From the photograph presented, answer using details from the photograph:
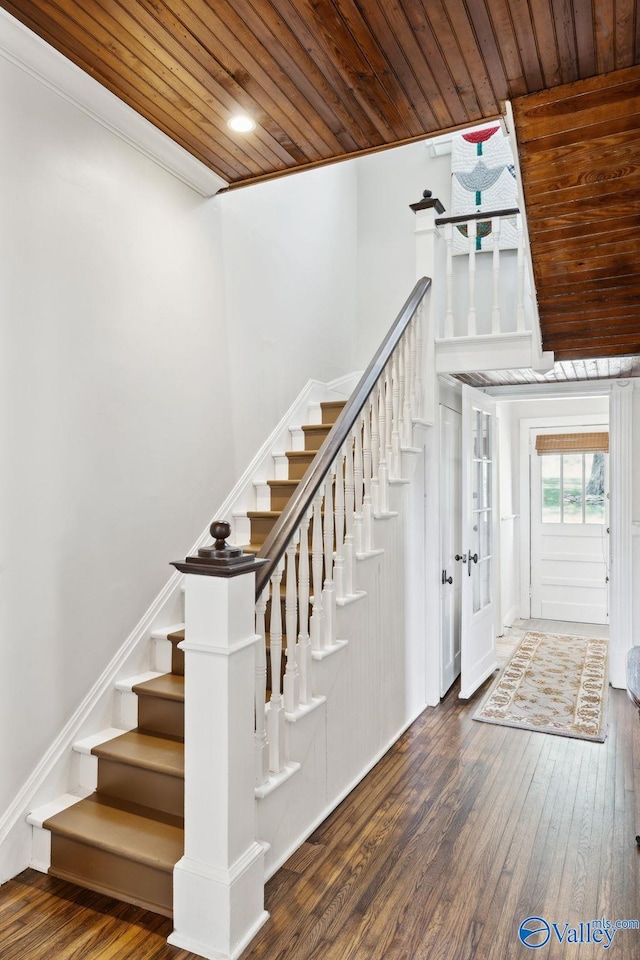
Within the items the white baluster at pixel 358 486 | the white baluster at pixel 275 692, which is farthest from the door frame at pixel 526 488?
the white baluster at pixel 275 692

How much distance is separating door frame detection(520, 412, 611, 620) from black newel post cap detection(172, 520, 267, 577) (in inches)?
210

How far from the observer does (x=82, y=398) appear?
252 cm

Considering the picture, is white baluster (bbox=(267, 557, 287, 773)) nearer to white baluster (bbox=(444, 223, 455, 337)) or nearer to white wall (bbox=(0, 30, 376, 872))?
white wall (bbox=(0, 30, 376, 872))

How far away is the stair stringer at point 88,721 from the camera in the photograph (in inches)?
86.2

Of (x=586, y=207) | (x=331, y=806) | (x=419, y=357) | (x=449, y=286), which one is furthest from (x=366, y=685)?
(x=449, y=286)

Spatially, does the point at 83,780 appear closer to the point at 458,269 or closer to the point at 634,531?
the point at 634,531

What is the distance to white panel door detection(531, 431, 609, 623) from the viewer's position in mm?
6480

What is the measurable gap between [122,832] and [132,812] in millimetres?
137

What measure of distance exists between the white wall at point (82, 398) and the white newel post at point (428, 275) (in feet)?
4.68

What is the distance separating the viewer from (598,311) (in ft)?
10.5

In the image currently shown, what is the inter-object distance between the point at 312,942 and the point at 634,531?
339 centimetres

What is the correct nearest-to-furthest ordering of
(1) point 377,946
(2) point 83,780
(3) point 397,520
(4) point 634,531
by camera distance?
(1) point 377,946
(2) point 83,780
(3) point 397,520
(4) point 634,531

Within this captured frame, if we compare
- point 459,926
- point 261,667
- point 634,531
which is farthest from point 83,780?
point 634,531

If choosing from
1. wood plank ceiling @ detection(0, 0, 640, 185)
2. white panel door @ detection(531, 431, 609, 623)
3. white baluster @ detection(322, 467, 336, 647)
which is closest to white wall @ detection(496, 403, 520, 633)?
white panel door @ detection(531, 431, 609, 623)
